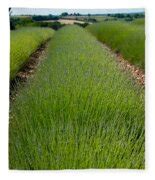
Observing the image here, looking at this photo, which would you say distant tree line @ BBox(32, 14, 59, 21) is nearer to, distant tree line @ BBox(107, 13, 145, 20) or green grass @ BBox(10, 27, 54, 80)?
green grass @ BBox(10, 27, 54, 80)

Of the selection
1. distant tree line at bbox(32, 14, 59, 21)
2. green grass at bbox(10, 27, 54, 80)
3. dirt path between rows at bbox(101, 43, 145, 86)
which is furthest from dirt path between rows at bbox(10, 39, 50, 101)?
dirt path between rows at bbox(101, 43, 145, 86)

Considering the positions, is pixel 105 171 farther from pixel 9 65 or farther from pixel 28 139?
pixel 9 65

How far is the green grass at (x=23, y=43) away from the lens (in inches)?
97.9

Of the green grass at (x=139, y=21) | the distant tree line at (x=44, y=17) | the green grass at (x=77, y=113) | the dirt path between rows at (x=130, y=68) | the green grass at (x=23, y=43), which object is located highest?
the distant tree line at (x=44, y=17)

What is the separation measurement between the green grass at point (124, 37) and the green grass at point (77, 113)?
0.17 ft

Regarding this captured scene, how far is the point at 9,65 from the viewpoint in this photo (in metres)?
2.46

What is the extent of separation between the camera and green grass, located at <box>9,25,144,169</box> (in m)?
2.43

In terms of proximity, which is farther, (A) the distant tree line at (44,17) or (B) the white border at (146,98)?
(A) the distant tree line at (44,17)

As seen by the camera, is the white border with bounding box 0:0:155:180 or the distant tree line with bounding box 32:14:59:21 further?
the distant tree line with bounding box 32:14:59:21

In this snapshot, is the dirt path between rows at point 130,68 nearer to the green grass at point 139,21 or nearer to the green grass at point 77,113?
the green grass at point 77,113

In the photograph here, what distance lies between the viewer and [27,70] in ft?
8.46

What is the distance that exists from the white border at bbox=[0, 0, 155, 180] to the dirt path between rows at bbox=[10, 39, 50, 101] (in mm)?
43

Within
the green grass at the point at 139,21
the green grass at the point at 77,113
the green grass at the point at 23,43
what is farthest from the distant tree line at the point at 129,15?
the green grass at the point at 23,43

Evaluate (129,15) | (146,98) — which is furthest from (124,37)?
(146,98)
